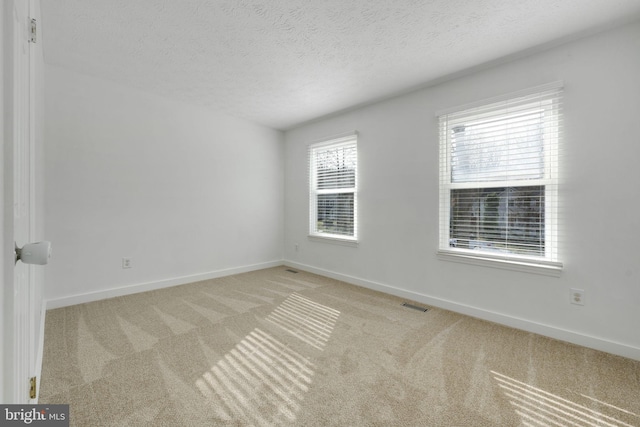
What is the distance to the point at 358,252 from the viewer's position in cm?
396

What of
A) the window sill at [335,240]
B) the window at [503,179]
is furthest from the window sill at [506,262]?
the window sill at [335,240]

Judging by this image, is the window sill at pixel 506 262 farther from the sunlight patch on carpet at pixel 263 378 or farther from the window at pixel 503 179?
the sunlight patch on carpet at pixel 263 378

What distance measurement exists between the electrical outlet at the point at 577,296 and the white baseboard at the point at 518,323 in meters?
0.26

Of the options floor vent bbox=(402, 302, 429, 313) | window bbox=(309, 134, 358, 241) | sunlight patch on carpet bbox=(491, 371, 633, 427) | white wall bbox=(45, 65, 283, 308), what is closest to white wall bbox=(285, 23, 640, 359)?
floor vent bbox=(402, 302, 429, 313)

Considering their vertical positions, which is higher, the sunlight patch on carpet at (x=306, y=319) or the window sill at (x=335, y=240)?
the window sill at (x=335, y=240)

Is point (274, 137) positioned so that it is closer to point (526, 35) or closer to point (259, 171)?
point (259, 171)

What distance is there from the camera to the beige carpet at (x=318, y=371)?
1542 millimetres

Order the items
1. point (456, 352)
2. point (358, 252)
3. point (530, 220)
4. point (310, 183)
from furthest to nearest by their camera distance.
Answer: point (310, 183) → point (358, 252) → point (530, 220) → point (456, 352)

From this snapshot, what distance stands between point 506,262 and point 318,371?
2015 millimetres

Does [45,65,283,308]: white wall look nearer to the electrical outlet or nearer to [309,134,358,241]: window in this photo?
[309,134,358,241]: window

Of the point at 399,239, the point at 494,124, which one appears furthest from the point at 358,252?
the point at 494,124

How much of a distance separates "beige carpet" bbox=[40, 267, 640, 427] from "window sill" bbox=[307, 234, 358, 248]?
1.17 meters

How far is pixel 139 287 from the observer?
347 cm

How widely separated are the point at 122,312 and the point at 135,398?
5.02 ft
